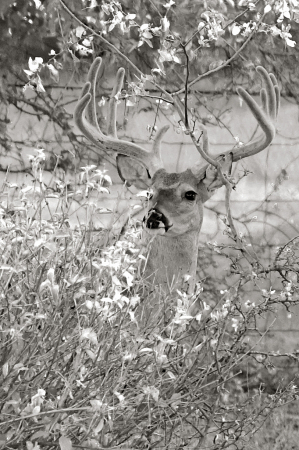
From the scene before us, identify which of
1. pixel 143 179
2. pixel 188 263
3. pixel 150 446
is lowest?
pixel 150 446

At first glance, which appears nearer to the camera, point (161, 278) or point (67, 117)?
point (161, 278)

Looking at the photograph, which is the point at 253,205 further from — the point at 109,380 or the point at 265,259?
the point at 109,380

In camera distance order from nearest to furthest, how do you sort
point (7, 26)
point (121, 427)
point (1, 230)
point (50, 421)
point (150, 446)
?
point (50, 421), point (1, 230), point (121, 427), point (150, 446), point (7, 26)

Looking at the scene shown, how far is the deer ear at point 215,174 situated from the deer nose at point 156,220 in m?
0.29

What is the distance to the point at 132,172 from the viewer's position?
13.3ft

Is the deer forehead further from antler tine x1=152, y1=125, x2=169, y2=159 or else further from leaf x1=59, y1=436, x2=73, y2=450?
leaf x1=59, y1=436, x2=73, y2=450

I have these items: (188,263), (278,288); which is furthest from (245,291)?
(188,263)

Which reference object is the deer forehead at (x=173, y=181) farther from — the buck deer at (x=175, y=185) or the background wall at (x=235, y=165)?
the background wall at (x=235, y=165)

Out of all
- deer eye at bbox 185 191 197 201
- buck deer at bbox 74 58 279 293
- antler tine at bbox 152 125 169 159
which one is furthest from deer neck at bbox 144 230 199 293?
antler tine at bbox 152 125 169 159

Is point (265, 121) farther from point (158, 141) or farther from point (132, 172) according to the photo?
point (132, 172)

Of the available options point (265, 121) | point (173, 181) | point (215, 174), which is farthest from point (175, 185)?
point (265, 121)

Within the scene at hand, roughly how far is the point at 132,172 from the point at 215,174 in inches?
16.7

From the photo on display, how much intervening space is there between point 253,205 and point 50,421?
3236 millimetres

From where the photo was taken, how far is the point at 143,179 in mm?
4008
